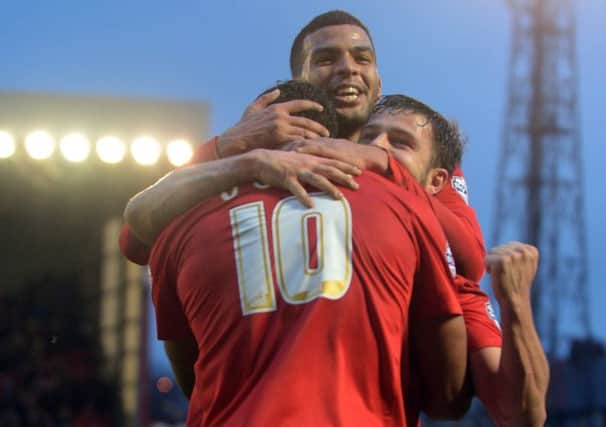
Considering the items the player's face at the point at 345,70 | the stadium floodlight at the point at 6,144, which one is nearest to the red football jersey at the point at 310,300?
the player's face at the point at 345,70

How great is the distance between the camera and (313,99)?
2820mm

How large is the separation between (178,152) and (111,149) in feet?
2.55

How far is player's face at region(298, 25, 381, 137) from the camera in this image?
3.79 meters

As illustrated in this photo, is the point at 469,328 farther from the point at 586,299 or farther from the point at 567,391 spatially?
the point at 586,299

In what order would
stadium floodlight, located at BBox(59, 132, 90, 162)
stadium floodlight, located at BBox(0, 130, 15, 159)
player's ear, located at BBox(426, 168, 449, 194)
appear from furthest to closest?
stadium floodlight, located at BBox(59, 132, 90, 162)
stadium floodlight, located at BBox(0, 130, 15, 159)
player's ear, located at BBox(426, 168, 449, 194)

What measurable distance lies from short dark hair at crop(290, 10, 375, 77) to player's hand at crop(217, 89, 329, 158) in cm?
116

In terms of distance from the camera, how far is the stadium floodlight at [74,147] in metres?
12.7

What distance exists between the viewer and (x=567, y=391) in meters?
24.9

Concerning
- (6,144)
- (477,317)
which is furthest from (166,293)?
(6,144)

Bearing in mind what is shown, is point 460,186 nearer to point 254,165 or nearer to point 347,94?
point 347,94

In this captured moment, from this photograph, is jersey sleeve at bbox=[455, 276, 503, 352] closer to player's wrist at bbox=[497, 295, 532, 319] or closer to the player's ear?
player's wrist at bbox=[497, 295, 532, 319]

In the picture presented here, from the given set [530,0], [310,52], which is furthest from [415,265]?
[530,0]

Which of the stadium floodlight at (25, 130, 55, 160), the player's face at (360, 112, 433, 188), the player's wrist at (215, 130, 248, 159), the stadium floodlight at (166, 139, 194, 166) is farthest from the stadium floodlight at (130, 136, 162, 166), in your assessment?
the player's face at (360, 112, 433, 188)

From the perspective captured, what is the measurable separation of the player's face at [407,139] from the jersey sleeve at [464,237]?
145mm
